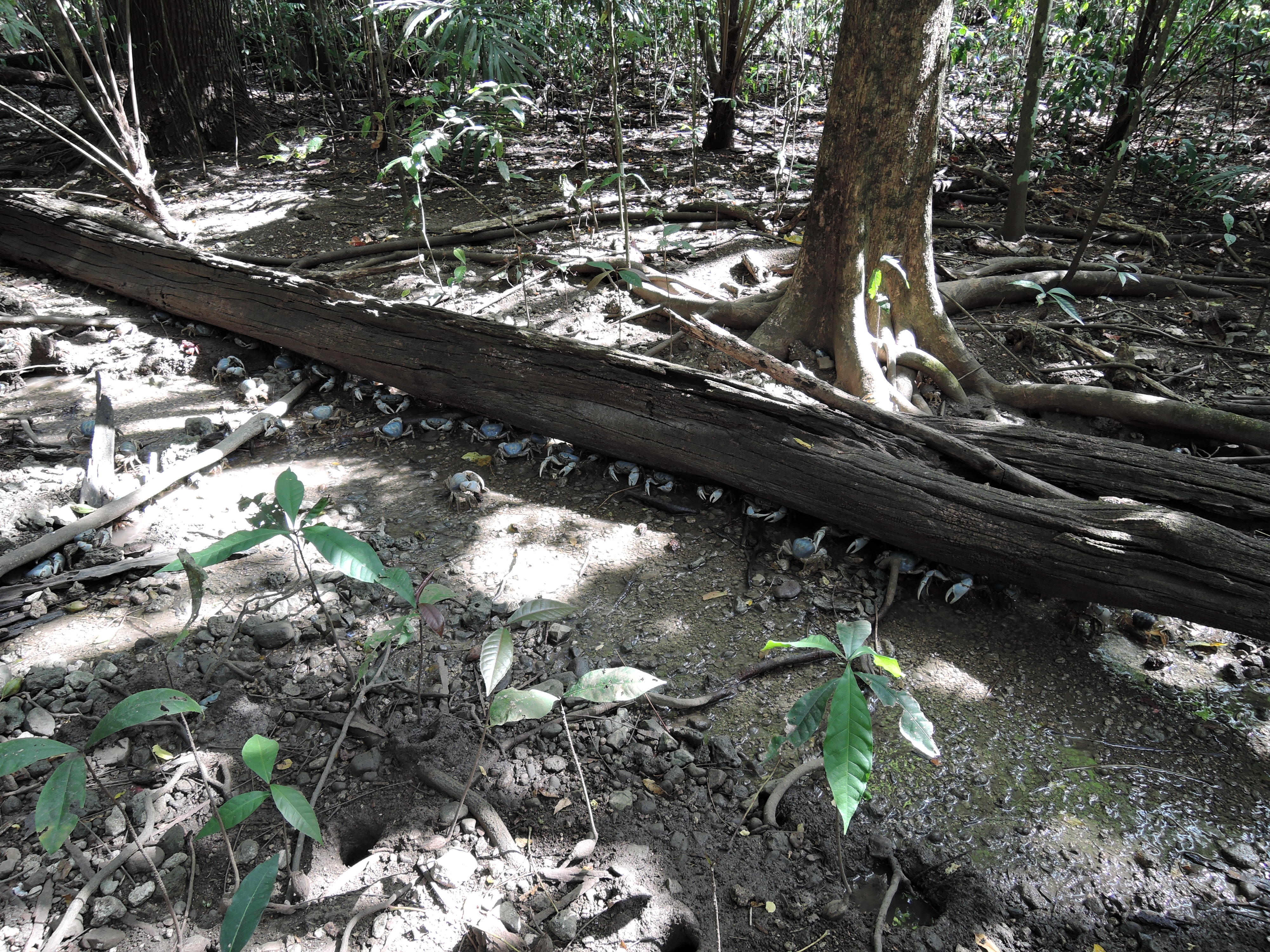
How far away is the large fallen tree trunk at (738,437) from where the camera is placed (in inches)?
93.0

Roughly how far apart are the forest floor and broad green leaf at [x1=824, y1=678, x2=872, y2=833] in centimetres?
50

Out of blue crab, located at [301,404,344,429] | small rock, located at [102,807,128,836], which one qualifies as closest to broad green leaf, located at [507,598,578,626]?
small rock, located at [102,807,128,836]

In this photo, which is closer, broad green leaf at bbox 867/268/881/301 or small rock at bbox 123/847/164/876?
small rock at bbox 123/847/164/876

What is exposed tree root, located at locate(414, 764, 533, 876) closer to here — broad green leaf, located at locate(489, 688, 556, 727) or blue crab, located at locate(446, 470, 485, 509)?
broad green leaf, located at locate(489, 688, 556, 727)

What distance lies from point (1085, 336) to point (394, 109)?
281 inches

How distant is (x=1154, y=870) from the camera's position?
6.24 ft

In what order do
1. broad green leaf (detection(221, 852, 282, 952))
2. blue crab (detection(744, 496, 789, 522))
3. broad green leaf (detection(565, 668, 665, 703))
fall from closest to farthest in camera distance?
broad green leaf (detection(221, 852, 282, 952)), broad green leaf (detection(565, 668, 665, 703)), blue crab (detection(744, 496, 789, 522))

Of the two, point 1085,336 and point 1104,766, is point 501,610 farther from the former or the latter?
point 1085,336

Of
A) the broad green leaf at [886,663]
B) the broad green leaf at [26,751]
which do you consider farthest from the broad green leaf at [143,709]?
the broad green leaf at [886,663]

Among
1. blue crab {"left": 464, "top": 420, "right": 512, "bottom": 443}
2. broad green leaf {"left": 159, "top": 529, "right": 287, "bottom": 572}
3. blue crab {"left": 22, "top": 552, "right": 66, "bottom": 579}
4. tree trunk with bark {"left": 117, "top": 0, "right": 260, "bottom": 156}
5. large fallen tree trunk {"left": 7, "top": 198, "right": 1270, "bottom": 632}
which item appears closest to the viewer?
broad green leaf {"left": 159, "top": 529, "right": 287, "bottom": 572}

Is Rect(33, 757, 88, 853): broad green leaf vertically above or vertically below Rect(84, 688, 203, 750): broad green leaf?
below

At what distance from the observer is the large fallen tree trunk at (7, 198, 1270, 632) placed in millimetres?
2361

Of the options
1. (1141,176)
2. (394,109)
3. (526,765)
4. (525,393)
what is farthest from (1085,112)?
(526,765)

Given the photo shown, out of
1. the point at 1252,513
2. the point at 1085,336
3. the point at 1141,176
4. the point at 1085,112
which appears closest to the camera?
the point at 1252,513
